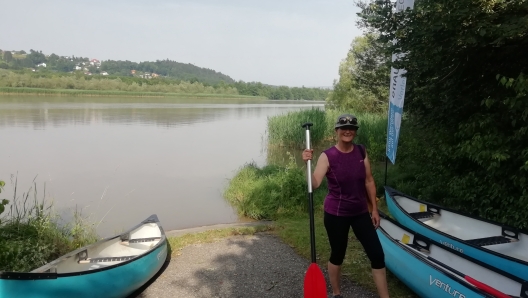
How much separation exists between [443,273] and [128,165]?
11.9m

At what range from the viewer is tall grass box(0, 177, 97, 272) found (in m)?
4.44

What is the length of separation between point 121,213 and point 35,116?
20.7 meters

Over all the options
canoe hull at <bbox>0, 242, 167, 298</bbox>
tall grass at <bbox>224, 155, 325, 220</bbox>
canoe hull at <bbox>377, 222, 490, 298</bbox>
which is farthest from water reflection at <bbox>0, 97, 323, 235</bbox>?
canoe hull at <bbox>377, 222, 490, 298</bbox>

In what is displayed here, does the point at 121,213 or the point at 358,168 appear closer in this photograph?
the point at 358,168

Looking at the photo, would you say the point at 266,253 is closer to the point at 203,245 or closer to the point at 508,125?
the point at 203,245

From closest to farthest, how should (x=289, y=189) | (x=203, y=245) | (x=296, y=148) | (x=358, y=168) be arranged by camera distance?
(x=358, y=168) → (x=203, y=245) → (x=289, y=189) → (x=296, y=148)

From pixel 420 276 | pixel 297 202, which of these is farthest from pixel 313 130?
pixel 420 276

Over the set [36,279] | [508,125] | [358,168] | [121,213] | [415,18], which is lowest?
[121,213]

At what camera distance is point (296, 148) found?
17625 millimetres

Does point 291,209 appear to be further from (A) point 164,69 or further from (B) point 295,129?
(A) point 164,69

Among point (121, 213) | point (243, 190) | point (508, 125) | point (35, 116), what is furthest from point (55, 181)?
point (35, 116)

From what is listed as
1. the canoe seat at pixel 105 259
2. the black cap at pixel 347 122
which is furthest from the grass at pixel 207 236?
the black cap at pixel 347 122

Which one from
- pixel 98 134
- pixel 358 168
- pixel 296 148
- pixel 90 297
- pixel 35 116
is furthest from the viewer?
pixel 35 116

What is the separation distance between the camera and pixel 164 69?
161625 millimetres
